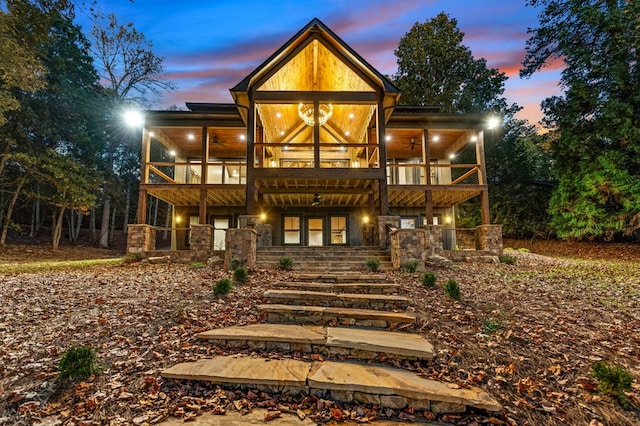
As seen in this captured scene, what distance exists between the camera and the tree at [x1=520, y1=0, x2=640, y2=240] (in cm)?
1231

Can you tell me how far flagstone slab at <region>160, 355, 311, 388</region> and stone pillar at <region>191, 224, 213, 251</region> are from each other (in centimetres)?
759

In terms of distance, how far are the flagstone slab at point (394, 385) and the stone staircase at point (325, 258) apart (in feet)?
14.4

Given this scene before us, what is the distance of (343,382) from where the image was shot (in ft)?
8.43

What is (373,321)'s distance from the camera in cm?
398

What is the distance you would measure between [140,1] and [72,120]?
48.4 ft

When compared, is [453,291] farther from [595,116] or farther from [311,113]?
[595,116]

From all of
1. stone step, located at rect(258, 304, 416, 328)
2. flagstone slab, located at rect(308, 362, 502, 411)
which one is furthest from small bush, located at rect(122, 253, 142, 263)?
flagstone slab, located at rect(308, 362, 502, 411)

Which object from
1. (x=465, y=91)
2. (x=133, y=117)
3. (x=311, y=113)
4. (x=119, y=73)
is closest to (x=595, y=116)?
(x=465, y=91)

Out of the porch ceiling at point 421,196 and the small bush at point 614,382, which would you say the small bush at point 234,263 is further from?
the porch ceiling at point 421,196

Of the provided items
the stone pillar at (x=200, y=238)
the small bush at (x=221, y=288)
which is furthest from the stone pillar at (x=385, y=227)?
the stone pillar at (x=200, y=238)

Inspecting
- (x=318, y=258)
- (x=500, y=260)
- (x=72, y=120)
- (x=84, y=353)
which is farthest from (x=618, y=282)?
(x=72, y=120)

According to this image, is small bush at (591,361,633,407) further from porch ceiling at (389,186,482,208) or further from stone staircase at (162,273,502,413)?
porch ceiling at (389,186,482,208)

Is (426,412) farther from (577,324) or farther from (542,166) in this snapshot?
(542,166)

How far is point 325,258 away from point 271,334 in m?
5.02
